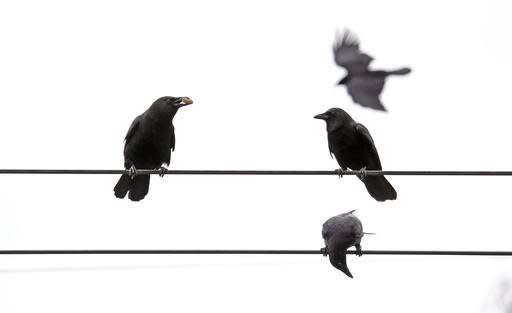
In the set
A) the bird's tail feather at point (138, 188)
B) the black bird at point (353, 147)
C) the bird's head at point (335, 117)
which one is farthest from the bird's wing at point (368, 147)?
the bird's tail feather at point (138, 188)

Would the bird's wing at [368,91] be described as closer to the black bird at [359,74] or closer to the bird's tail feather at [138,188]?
the black bird at [359,74]

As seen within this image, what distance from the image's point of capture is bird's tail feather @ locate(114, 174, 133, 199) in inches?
332

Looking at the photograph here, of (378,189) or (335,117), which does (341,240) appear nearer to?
(378,189)

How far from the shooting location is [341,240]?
844cm

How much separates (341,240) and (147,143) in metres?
1.93

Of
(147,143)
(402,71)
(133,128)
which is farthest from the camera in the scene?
(133,128)

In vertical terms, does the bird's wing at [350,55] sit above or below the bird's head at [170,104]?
above

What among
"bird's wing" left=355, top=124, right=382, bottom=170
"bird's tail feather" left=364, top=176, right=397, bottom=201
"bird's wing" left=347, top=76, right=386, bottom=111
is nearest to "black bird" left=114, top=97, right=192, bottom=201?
"bird's wing" left=347, top=76, right=386, bottom=111

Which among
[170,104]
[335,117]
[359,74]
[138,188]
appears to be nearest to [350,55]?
[359,74]

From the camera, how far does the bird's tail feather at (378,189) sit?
8.53m

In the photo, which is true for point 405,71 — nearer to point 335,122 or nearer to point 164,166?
point 335,122

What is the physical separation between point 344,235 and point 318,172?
263cm

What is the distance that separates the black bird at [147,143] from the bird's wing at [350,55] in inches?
52.2

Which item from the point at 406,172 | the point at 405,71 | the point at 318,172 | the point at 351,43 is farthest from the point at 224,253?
the point at 351,43
